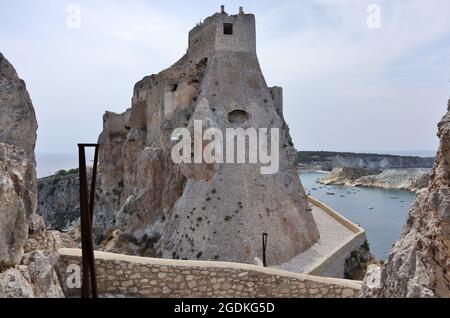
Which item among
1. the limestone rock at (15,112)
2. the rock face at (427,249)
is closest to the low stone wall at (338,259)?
the rock face at (427,249)

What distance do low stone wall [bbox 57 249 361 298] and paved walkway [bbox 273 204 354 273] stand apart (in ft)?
28.9

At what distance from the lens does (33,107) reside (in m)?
8.07

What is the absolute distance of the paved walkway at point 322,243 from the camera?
Result: 1624 cm

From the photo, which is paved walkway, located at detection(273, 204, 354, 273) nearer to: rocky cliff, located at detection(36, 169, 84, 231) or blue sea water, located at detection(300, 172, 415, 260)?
blue sea water, located at detection(300, 172, 415, 260)

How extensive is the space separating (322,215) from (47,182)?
53210 mm

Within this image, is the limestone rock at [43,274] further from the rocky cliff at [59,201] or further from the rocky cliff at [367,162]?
the rocky cliff at [367,162]

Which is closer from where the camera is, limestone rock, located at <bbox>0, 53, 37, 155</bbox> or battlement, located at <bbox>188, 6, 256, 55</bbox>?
limestone rock, located at <bbox>0, 53, 37, 155</bbox>

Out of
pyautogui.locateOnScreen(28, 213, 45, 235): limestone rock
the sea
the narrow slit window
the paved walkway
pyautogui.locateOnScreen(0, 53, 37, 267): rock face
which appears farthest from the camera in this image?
the sea

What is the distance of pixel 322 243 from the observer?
1922 centimetres

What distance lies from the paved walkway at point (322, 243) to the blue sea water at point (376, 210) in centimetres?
649

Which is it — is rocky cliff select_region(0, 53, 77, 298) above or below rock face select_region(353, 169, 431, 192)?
above

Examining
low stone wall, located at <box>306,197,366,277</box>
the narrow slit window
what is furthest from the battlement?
low stone wall, located at <box>306,197,366,277</box>

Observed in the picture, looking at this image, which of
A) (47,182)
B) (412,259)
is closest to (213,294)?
(412,259)

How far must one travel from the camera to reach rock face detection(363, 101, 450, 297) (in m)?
4.11
